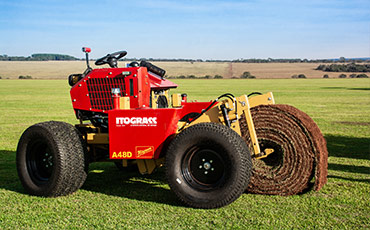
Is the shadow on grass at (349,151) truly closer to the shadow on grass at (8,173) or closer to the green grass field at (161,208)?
the green grass field at (161,208)

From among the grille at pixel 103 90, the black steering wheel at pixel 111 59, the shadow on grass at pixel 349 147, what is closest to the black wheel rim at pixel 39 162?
the grille at pixel 103 90

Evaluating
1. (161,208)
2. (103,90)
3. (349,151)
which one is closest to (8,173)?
(103,90)

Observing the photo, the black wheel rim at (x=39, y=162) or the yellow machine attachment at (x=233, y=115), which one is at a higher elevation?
the yellow machine attachment at (x=233, y=115)

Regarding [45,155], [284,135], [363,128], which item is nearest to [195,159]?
[284,135]

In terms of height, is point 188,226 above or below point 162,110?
below

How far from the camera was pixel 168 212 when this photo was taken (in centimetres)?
548

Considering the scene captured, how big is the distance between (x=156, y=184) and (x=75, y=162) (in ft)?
4.88

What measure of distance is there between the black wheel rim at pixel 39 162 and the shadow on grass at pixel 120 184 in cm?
38

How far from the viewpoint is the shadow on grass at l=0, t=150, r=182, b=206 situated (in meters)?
6.32

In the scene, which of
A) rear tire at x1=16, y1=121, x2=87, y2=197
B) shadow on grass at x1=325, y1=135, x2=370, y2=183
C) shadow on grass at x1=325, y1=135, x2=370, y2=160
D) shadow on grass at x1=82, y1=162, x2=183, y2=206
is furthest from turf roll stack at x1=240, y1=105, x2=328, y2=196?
shadow on grass at x1=325, y1=135, x2=370, y2=160

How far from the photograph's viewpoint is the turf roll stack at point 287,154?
6.11 m

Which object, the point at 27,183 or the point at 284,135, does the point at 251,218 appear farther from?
the point at 27,183

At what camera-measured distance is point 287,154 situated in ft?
20.4

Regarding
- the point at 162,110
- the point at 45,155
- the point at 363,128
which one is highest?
the point at 162,110
